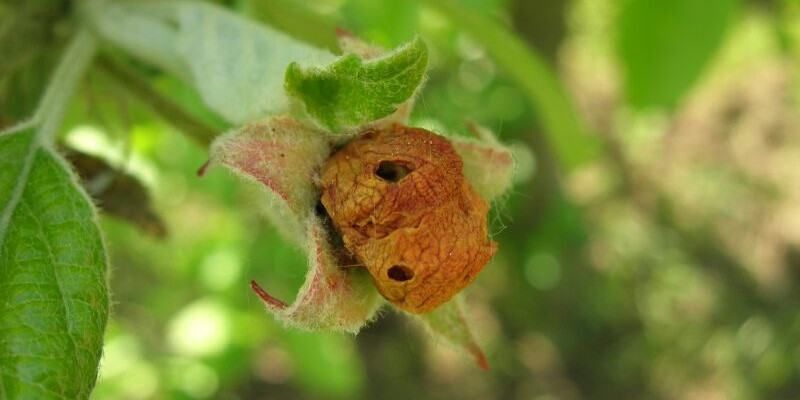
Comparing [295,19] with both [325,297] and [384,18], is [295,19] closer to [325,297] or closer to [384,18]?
[384,18]

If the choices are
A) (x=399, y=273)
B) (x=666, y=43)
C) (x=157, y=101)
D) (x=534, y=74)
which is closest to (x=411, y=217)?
(x=399, y=273)

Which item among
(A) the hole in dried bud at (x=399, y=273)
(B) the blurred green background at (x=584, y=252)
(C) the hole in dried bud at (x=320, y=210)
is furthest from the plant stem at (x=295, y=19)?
(A) the hole in dried bud at (x=399, y=273)

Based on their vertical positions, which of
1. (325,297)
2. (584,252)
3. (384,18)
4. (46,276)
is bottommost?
(584,252)

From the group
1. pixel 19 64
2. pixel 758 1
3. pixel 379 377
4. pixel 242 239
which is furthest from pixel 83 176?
pixel 379 377

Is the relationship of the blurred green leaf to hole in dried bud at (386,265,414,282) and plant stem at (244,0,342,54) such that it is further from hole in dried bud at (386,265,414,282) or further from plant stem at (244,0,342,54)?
hole in dried bud at (386,265,414,282)

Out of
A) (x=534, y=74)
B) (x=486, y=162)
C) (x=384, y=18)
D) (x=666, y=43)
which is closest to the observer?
(x=486, y=162)
